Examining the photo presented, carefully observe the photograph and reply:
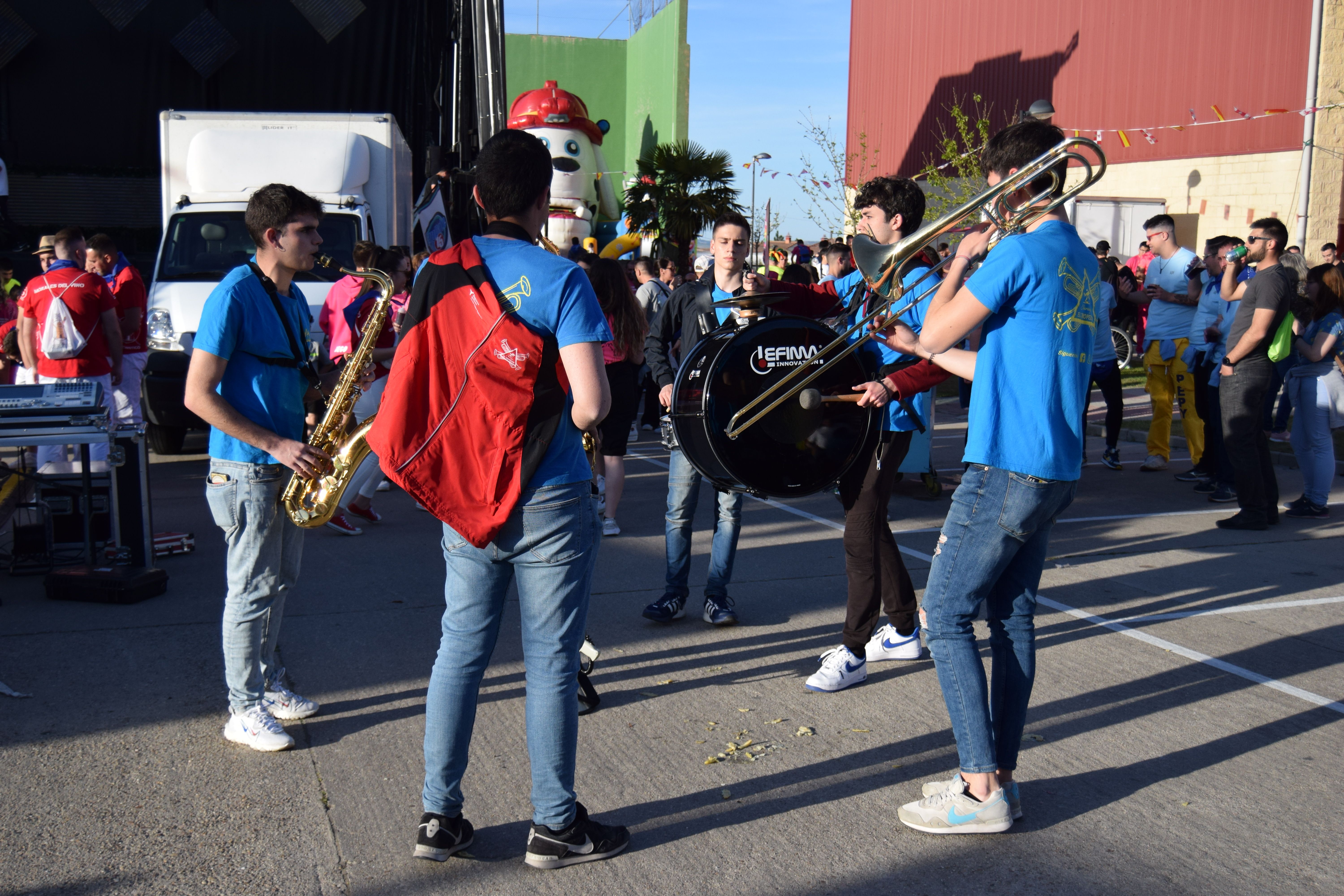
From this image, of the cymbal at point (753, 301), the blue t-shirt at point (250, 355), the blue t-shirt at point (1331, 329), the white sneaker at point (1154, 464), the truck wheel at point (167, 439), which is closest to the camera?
the blue t-shirt at point (250, 355)

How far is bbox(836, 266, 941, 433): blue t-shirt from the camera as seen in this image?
4.18 meters

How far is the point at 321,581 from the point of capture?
598 centimetres

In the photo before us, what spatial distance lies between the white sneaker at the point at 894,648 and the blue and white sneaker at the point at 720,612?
2.42 ft

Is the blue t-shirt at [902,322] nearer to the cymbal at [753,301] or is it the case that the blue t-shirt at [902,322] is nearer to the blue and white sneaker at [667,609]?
the cymbal at [753,301]

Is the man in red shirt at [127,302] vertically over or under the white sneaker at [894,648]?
over

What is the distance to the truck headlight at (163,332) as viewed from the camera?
30.8ft

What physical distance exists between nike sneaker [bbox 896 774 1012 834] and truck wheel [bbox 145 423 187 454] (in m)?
8.66

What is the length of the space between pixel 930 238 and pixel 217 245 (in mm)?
8505

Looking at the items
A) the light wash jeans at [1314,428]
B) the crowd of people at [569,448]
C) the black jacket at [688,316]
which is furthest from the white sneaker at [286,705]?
the light wash jeans at [1314,428]

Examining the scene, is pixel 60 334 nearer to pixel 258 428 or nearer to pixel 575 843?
pixel 258 428

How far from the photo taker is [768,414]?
4.01m

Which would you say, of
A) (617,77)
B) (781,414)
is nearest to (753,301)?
(781,414)

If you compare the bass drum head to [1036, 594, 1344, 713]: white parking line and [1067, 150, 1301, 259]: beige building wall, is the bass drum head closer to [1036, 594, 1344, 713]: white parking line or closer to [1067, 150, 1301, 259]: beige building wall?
[1036, 594, 1344, 713]: white parking line

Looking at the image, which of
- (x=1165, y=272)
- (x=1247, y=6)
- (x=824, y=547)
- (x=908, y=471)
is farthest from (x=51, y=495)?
(x=1247, y=6)
